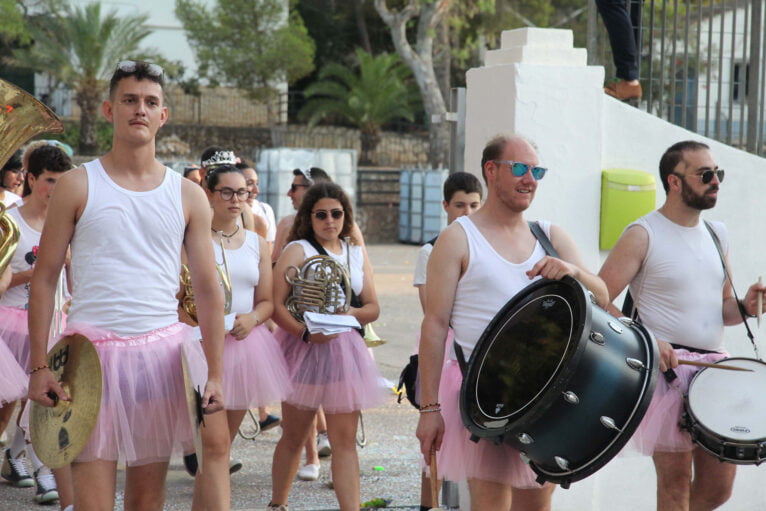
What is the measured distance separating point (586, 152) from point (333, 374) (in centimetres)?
186

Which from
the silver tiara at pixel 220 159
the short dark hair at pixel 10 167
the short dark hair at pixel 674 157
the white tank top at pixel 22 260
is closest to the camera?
the short dark hair at pixel 674 157

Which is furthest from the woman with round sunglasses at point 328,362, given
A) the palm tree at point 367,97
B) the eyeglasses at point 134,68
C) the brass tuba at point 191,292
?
the palm tree at point 367,97

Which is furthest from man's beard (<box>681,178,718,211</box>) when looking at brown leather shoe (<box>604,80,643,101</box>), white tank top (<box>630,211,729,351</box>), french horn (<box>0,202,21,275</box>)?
french horn (<box>0,202,21,275</box>)

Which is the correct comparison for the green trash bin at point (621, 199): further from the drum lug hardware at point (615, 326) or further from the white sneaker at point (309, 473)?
the white sneaker at point (309, 473)

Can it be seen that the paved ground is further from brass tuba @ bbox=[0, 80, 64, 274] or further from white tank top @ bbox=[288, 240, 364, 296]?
brass tuba @ bbox=[0, 80, 64, 274]

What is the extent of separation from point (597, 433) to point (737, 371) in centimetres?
129

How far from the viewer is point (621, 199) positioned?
604 cm

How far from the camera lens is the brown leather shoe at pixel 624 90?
7086 millimetres

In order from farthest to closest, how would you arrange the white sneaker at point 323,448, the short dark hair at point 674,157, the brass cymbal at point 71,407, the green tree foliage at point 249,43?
1. the green tree foliage at point 249,43
2. the white sneaker at point 323,448
3. the short dark hair at point 674,157
4. the brass cymbal at point 71,407

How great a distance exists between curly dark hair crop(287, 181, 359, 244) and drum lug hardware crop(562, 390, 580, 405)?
104 inches

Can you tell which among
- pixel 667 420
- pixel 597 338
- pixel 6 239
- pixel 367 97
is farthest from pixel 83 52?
pixel 597 338

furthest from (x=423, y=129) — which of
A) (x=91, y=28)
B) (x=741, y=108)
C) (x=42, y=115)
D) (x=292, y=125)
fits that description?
(x=42, y=115)

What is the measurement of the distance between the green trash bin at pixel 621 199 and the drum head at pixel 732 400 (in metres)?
A: 1.42

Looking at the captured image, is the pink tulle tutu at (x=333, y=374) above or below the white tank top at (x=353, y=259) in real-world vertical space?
below
